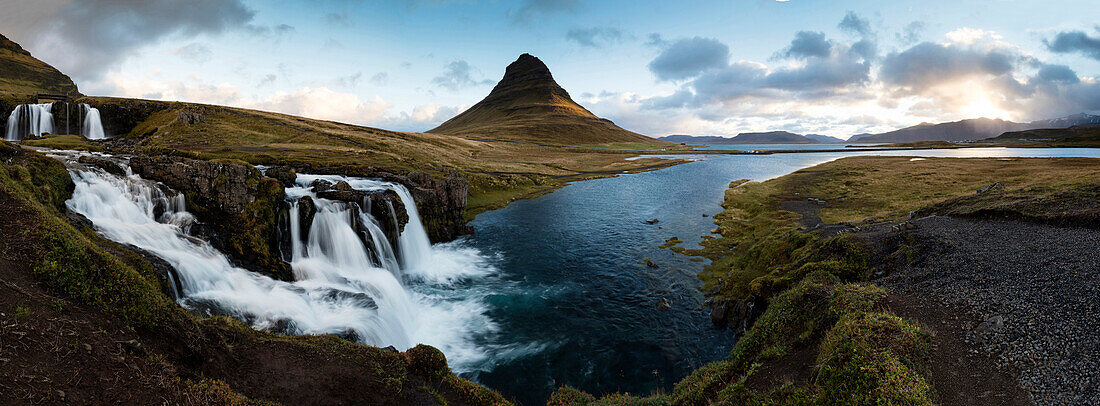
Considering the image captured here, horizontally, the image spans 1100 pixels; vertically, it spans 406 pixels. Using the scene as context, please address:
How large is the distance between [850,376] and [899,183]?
234 feet

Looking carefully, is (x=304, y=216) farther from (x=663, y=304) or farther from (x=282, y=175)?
(x=663, y=304)

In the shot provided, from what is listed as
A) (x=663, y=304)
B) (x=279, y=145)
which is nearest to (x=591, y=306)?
(x=663, y=304)

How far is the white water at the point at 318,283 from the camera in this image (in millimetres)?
18547

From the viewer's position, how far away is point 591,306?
25953mm

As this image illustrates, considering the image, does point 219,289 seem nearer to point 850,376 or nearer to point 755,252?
point 850,376

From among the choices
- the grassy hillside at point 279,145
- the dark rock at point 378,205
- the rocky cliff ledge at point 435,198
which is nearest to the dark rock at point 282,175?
the dark rock at point 378,205

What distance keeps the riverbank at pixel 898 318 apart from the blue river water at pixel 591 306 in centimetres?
279

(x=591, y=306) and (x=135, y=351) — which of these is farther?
(x=591, y=306)

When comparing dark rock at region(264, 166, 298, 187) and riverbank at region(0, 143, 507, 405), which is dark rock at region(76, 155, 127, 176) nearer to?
dark rock at region(264, 166, 298, 187)

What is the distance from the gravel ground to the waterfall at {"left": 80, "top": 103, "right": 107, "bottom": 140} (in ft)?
318

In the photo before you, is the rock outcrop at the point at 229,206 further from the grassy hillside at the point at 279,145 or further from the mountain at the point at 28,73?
the mountain at the point at 28,73

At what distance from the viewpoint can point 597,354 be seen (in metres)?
20.6

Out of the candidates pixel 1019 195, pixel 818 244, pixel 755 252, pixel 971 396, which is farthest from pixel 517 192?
pixel 971 396

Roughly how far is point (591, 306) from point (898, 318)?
16.3 m
